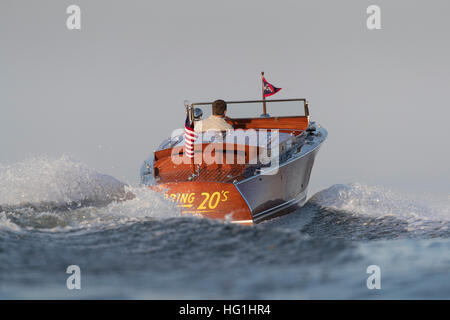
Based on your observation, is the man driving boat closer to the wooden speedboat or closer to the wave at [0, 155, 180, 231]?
the wooden speedboat

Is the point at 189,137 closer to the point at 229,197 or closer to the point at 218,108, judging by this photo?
the point at 229,197

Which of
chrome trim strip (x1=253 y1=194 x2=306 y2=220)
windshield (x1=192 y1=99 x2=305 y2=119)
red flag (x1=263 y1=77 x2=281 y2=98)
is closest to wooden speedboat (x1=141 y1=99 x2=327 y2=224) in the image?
chrome trim strip (x1=253 y1=194 x2=306 y2=220)

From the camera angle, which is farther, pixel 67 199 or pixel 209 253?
pixel 67 199

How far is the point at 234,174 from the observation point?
6.38 m

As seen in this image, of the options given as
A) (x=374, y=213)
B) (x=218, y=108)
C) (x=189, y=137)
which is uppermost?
(x=218, y=108)

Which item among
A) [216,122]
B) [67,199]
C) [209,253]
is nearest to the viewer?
[209,253]

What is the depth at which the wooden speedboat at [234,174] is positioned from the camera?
6.16m

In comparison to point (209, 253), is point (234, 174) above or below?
above

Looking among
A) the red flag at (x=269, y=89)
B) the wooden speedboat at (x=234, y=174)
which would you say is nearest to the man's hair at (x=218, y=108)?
the wooden speedboat at (x=234, y=174)

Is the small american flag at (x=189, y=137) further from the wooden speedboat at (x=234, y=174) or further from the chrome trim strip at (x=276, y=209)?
the chrome trim strip at (x=276, y=209)

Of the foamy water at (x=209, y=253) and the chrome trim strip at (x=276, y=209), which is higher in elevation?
the foamy water at (x=209, y=253)

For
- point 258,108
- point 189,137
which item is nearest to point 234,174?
point 189,137
